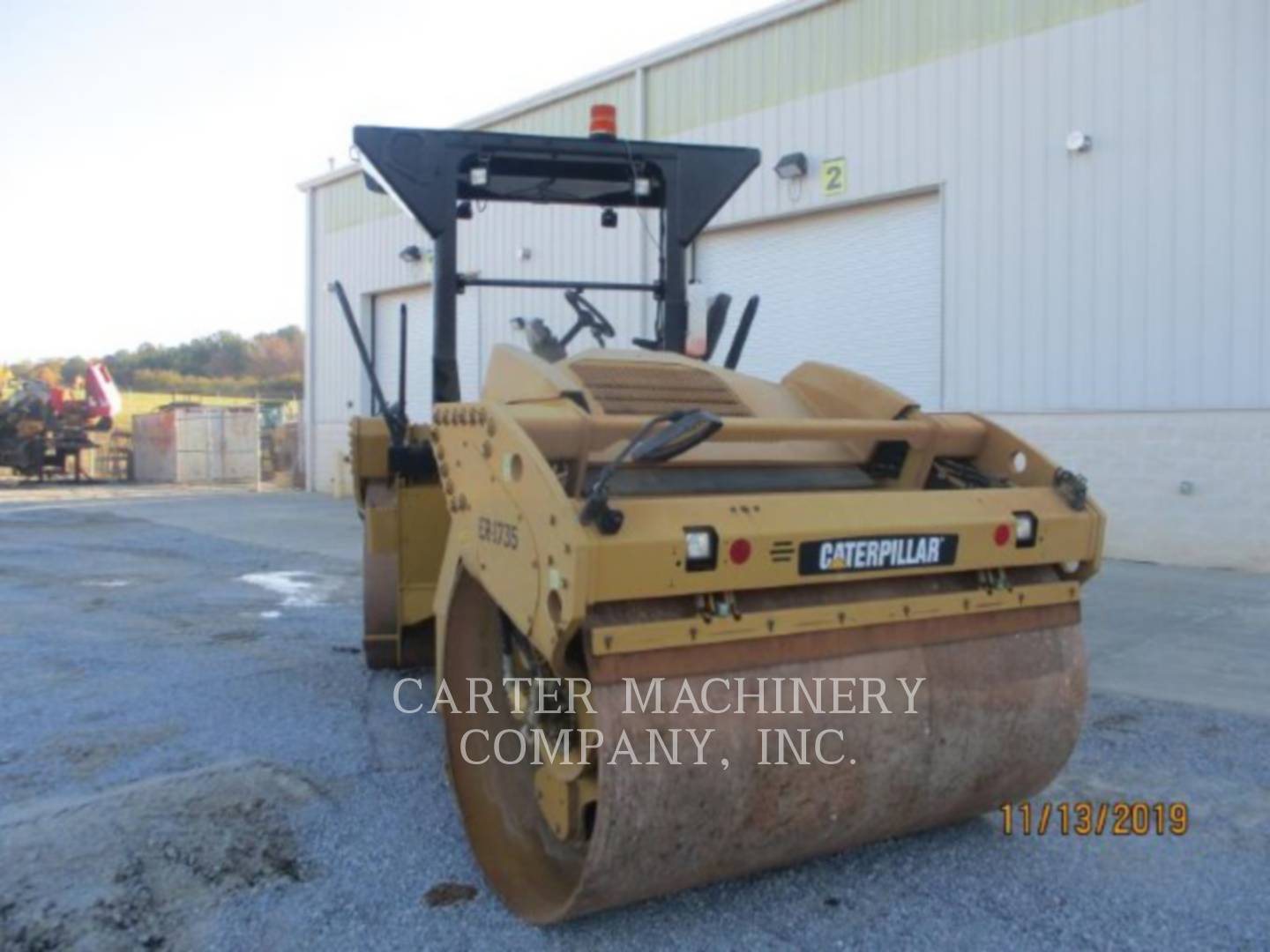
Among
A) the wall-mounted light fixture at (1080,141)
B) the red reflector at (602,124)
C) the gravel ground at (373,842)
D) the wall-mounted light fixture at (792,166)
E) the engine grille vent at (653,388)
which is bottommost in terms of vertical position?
the gravel ground at (373,842)

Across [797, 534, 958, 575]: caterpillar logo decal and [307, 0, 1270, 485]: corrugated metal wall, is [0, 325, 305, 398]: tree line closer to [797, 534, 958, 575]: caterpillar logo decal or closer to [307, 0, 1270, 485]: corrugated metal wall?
[307, 0, 1270, 485]: corrugated metal wall

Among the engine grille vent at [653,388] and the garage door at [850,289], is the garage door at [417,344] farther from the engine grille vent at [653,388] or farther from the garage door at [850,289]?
the engine grille vent at [653,388]

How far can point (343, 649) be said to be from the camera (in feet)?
21.1

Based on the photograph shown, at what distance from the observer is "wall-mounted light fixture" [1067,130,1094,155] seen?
1026cm

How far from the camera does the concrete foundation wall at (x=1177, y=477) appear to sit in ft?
30.8

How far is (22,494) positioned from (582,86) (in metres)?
14.5

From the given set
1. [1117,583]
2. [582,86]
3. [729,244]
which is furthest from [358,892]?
[582,86]

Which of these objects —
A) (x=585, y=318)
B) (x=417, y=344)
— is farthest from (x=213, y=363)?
(x=585, y=318)

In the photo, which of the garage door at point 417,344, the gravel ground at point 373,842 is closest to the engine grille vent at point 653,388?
the gravel ground at point 373,842

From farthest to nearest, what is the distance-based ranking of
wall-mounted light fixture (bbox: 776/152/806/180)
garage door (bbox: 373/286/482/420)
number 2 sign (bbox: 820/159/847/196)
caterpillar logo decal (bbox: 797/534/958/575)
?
garage door (bbox: 373/286/482/420) < wall-mounted light fixture (bbox: 776/152/806/180) < number 2 sign (bbox: 820/159/847/196) < caterpillar logo decal (bbox: 797/534/958/575)

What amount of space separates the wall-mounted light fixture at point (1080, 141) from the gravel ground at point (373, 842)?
5416 millimetres

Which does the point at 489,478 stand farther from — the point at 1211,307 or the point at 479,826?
the point at 1211,307

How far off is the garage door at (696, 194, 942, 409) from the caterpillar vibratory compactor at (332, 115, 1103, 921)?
8249 millimetres

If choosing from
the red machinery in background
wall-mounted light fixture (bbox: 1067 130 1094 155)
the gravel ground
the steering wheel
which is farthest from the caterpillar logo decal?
the red machinery in background
